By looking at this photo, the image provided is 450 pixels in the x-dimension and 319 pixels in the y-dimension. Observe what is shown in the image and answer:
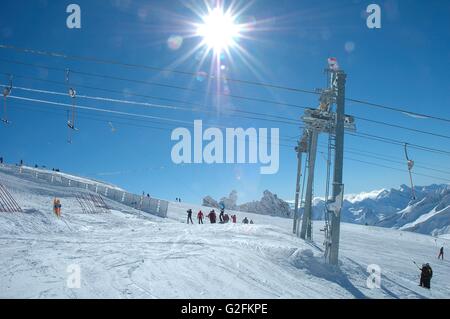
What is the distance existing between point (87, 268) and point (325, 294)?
678 centimetres

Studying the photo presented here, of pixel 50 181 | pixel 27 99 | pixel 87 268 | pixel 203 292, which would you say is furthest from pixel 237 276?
pixel 50 181

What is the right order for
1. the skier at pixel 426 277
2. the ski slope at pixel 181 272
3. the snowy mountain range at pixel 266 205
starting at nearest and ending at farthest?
the ski slope at pixel 181 272 < the skier at pixel 426 277 < the snowy mountain range at pixel 266 205

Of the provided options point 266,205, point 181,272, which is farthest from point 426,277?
point 266,205

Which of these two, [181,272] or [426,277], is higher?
[181,272]

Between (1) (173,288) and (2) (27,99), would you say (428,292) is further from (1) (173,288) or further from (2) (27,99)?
(2) (27,99)

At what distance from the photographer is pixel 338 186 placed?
46.0 feet

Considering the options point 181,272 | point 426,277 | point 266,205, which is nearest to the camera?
point 181,272

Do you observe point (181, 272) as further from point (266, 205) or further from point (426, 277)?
point (266, 205)

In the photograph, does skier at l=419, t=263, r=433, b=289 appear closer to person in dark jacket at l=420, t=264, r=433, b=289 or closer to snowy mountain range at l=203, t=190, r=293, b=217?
person in dark jacket at l=420, t=264, r=433, b=289

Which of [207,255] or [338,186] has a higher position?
[338,186]

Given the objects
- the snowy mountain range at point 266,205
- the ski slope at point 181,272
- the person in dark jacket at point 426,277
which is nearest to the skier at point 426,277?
the person in dark jacket at point 426,277

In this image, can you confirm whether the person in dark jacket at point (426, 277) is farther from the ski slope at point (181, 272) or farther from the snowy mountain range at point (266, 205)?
the snowy mountain range at point (266, 205)

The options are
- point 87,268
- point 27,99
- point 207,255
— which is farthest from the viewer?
point 27,99

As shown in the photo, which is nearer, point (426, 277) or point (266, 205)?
point (426, 277)
